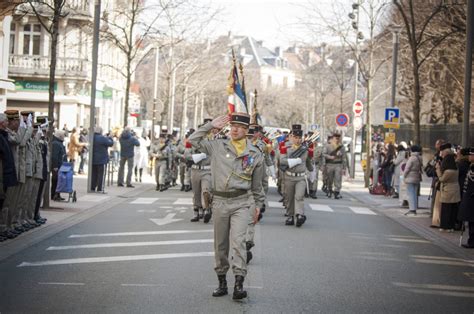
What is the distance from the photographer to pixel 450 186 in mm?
18375

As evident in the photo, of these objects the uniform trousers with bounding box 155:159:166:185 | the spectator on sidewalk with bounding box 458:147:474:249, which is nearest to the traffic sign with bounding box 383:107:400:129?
the uniform trousers with bounding box 155:159:166:185

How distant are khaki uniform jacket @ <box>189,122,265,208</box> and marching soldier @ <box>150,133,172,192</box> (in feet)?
60.7

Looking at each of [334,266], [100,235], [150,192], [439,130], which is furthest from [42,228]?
[439,130]

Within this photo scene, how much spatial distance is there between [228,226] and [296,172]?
7962mm

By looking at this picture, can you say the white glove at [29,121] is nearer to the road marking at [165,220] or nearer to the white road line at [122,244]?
the white road line at [122,244]

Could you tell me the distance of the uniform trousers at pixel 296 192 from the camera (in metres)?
17.6

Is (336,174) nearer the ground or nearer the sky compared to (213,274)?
nearer the sky

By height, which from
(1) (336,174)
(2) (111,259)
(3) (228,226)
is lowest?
(2) (111,259)

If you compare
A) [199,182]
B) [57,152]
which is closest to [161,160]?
[57,152]

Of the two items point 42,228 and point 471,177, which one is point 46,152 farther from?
point 471,177

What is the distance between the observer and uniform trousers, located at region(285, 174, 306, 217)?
57.9 feet

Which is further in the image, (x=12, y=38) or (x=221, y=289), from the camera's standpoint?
(x=12, y=38)

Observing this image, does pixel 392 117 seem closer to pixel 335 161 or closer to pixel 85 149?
pixel 335 161

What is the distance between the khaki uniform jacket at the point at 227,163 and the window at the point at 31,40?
42.0 metres
